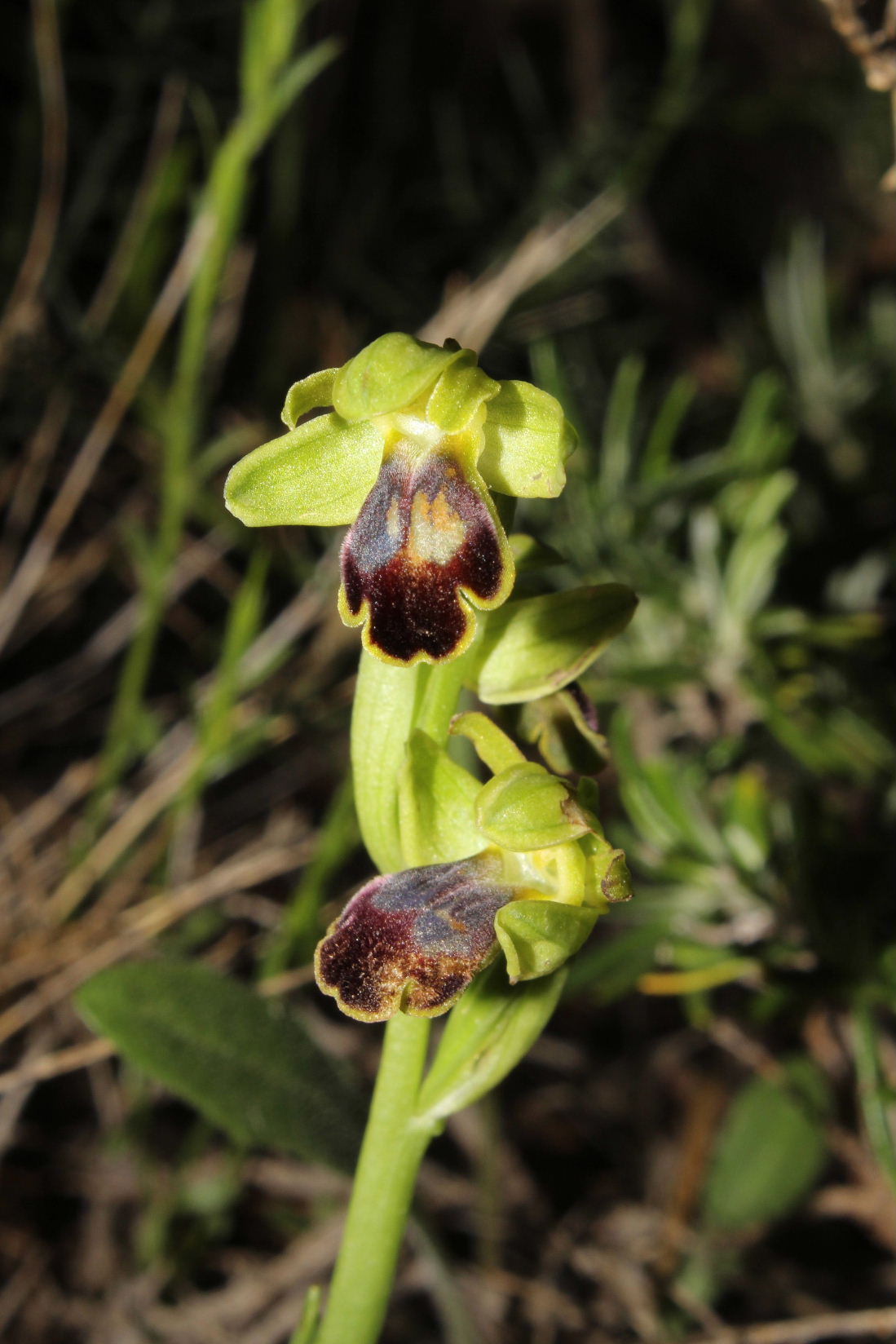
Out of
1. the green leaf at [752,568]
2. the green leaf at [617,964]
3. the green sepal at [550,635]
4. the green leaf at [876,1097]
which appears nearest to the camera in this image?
the green sepal at [550,635]

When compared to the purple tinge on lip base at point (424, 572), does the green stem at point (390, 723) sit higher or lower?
lower

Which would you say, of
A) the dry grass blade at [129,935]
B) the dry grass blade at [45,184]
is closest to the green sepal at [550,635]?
the dry grass blade at [129,935]

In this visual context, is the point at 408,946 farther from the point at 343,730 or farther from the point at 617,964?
the point at 343,730

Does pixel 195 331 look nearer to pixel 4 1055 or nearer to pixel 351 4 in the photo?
pixel 4 1055

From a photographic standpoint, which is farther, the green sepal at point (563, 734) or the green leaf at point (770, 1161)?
the green leaf at point (770, 1161)

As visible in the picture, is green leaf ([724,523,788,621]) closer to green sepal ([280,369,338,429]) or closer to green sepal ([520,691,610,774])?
green sepal ([520,691,610,774])

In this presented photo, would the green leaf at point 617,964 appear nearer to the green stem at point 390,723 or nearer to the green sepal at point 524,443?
the green stem at point 390,723

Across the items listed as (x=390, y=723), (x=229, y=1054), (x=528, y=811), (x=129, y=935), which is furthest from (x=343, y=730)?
(x=528, y=811)
